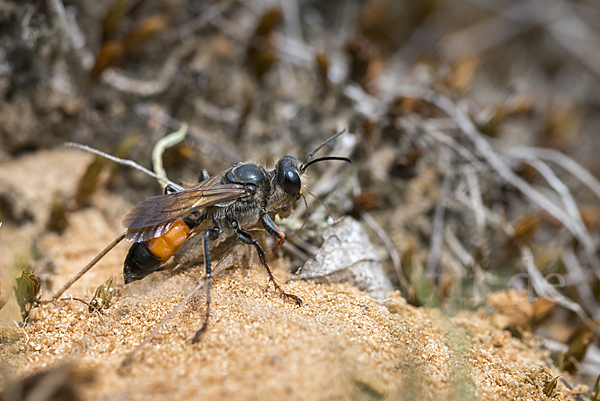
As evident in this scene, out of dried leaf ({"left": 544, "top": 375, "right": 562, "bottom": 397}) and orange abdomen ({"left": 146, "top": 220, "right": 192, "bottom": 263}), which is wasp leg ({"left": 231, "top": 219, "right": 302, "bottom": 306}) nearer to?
orange abdomen ({"left": 146, "top": 220, "right": 192, "bottom": 263})

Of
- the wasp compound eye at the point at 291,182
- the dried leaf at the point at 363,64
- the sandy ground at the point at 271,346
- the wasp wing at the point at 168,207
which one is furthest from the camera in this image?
the dried leaf at the point at 363,64

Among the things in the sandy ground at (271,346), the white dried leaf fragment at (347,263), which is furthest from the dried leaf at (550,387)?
the white dried leaf fragment at (347,263)

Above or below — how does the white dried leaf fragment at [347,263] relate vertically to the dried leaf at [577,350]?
above

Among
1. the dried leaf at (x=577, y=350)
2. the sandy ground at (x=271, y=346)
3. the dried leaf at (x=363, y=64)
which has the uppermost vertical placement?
the dried leaf at (x=363, y=64)

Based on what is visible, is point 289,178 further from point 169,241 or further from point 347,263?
point 169,241

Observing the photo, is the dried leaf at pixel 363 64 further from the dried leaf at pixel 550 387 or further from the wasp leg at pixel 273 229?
the dried leaf at pixel 550 387

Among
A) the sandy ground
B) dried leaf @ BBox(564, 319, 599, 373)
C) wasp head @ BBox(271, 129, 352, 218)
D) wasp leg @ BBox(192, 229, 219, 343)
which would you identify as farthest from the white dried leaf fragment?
dried leaf @ BBox(564, 319, 599, 373)

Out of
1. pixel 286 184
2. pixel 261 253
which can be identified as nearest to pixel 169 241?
pixel 261 253
